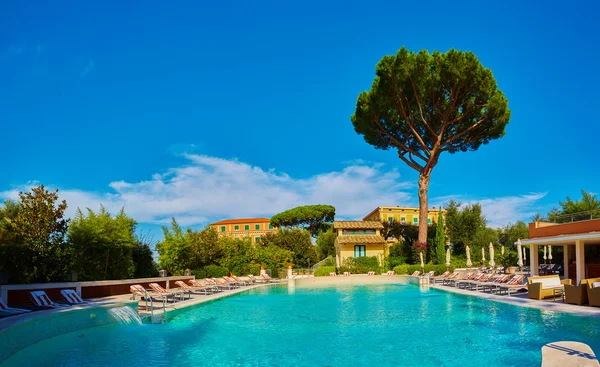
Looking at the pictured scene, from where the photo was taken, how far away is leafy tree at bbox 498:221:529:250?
3784 centimetres

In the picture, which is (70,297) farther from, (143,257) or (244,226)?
(244,226)

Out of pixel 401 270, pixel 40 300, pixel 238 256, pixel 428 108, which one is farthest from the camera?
pixel 428 108

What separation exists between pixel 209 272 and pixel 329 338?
15868mm

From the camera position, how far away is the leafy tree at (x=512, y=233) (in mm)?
37844

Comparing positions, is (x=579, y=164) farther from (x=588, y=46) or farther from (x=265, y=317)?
(x=265, y=317)

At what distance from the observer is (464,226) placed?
35.8m

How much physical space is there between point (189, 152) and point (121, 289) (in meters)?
12.6

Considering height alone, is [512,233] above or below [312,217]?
below

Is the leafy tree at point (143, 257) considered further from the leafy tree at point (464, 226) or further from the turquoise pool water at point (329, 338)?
the leafy tree at point (464, 226)

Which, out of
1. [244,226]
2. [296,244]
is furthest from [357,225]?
[244,226]

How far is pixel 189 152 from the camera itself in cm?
2738

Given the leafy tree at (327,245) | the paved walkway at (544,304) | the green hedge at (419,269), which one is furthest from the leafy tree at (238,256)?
the leafy tree at (327,245)

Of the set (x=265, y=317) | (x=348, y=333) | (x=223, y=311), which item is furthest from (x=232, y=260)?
(x=348, y=333)

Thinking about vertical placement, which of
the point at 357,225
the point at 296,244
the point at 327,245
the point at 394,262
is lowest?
the point at 394,262
